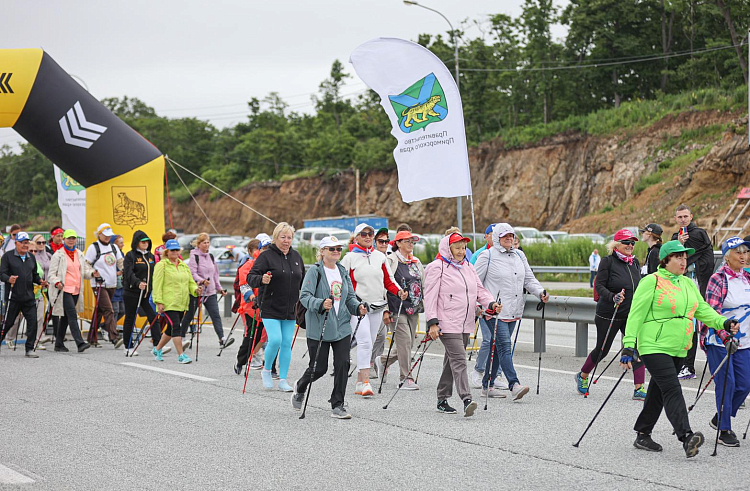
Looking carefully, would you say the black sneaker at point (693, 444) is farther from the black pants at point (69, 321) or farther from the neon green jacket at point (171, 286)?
the black pants at point (69, 321)

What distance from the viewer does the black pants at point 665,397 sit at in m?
5.96

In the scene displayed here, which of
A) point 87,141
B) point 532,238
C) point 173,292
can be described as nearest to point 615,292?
point 173,292

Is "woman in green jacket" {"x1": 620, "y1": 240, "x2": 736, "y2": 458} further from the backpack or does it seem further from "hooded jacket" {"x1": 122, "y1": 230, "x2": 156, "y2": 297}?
"hooded jacket" {"x1": 122, "y1": 230, "x2": 156, "y2": 297}

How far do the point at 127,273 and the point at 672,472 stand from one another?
8.97 metres

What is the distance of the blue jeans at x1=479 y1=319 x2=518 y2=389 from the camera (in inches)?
334

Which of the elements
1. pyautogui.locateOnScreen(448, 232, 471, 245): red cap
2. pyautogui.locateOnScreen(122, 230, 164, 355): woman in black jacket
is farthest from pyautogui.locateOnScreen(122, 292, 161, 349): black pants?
pyautogui.locateOnScreen(448, 232, 471, 245): red cap

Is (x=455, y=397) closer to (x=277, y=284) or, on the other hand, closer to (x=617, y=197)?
(x=277, y=284)

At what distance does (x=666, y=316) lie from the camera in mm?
6098

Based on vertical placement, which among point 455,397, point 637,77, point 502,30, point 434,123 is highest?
point 502,30

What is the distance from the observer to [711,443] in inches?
253

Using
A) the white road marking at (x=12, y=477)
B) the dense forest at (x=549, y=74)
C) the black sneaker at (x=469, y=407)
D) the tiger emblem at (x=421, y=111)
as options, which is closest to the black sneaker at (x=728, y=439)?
the black sneaker at (x=469, y=407)

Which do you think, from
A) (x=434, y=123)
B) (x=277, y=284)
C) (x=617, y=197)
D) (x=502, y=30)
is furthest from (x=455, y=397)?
(x=502, y=30)

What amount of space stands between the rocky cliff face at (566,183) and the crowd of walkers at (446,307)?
29648 millimetres

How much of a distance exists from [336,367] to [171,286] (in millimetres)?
4521
